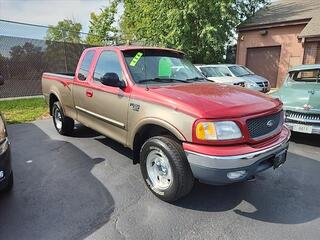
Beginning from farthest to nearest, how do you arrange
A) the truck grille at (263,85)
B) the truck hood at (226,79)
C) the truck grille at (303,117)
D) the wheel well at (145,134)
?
1. the truck grille at (263,85)
2. the truck hood at (226,79)
3. the truck grille at (303,117)
4. the wheel well at (145,134)

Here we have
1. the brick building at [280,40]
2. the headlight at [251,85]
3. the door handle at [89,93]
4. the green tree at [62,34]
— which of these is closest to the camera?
the door handle at [89,93]

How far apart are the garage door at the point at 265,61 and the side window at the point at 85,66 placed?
1423 cm

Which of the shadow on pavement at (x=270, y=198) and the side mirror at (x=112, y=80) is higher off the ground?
the side mirror at (x=112, y=80)

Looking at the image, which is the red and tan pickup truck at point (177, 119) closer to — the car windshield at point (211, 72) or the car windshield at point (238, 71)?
the car windshield at point (211, 72)

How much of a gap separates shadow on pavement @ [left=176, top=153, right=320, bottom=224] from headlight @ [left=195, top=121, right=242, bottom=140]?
3.33ft

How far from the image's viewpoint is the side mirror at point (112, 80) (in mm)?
3891

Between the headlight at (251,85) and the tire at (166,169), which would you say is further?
the headlight at (251,85)

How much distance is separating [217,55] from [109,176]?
1476cm

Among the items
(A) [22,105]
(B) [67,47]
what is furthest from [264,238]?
(B) [67,47]

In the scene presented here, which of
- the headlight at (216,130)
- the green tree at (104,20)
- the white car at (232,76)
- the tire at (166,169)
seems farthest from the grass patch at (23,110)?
the green tree at (104,20)

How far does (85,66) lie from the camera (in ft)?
16.9

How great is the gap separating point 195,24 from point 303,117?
11.5 m

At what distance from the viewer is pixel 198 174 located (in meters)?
3.03

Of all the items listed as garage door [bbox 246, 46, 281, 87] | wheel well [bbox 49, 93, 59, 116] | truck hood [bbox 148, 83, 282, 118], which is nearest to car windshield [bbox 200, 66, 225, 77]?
garage door [bbox 246, 46, 281, 87]
